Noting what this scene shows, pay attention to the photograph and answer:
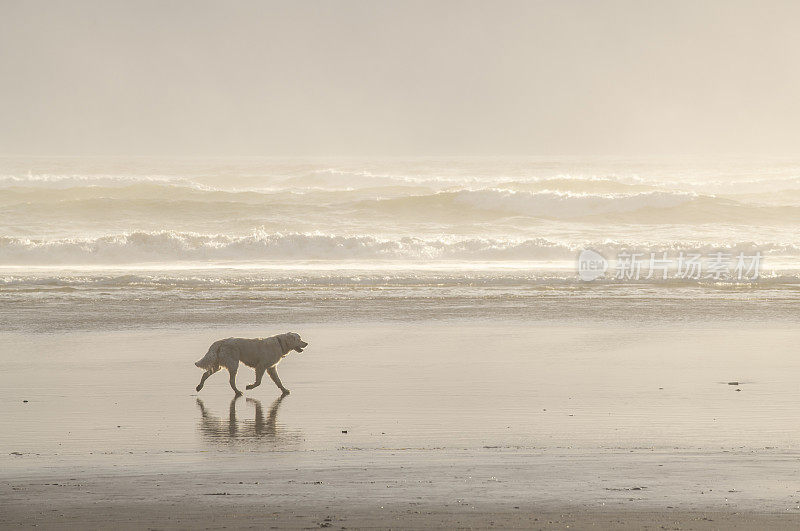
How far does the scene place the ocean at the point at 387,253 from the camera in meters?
18.0

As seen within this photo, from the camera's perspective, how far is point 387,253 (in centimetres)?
3080

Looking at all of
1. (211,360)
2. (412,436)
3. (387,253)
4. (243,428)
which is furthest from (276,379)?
(387,253)

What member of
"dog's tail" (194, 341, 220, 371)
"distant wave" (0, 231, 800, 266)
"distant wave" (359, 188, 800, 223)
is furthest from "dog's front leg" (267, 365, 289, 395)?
"distant wave" (359, 188, 800, 223)

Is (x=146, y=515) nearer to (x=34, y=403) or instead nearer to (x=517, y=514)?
(x=517, y=514)

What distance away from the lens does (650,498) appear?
719 cm

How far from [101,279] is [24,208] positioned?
23722 millimetres

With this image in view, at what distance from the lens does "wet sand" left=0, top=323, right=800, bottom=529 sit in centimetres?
704

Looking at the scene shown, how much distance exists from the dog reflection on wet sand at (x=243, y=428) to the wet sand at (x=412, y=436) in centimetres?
4

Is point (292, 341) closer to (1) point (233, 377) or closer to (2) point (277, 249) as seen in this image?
(1) point (233, 377)

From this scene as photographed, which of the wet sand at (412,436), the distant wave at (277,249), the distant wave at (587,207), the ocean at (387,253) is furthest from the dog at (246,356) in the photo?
the distant wave at (587,207)

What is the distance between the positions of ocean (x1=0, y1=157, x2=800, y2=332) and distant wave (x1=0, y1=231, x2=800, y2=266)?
66 mm

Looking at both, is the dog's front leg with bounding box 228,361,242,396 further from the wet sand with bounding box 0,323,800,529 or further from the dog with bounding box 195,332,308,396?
the wet sand with bounding box 0,323,800,529

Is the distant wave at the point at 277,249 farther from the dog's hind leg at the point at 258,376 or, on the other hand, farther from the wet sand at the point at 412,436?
the dog's hind leg at the point at 258,376

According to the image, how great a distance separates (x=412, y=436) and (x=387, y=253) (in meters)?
21.8
